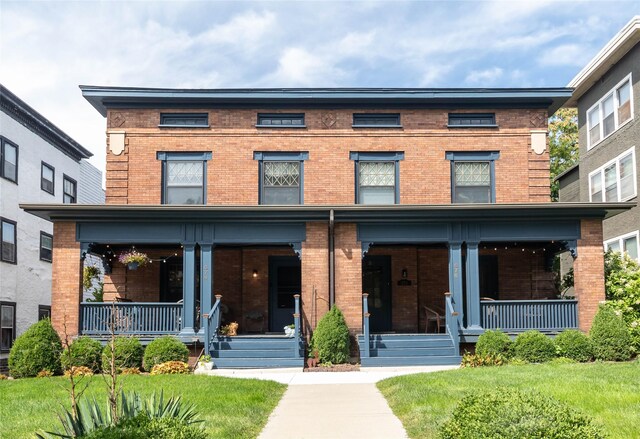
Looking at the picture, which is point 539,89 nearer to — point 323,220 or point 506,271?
point 506,271

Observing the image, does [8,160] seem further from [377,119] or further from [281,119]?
[377,119]

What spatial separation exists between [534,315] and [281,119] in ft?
30.1

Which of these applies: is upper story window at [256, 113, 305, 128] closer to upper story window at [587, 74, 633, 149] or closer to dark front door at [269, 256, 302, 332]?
dark front door at [269, 256, 302, 332]

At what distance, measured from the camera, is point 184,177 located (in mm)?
21750

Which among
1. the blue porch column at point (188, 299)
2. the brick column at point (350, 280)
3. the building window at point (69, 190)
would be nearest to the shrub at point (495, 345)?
the brick column at point (350, 280)

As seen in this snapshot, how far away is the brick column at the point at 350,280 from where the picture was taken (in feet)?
63.1

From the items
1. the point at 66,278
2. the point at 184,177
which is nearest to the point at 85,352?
the point at 66,278

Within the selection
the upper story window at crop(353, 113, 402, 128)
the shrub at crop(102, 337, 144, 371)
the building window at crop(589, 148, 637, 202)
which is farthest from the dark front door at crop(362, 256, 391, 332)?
the building window at crop(589, 148, 637, 202)

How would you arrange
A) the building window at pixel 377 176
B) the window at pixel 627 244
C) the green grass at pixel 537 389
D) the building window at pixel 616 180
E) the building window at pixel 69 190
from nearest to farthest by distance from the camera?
1. the green grass at pixel 537 389
2. the building window at pixel 377 176
3. the building window at pixel 616 180
4. the window at pixel 627 244
5. the building window at pixel 69 190

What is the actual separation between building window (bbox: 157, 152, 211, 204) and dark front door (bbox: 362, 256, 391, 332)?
5.35m

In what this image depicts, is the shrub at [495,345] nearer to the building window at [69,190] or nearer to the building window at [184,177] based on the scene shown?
the building window at [184,177]

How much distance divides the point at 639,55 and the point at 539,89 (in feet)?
16.1

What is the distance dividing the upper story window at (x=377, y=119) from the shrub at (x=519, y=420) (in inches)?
631

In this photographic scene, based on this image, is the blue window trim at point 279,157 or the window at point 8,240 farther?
the window at point 8,240
